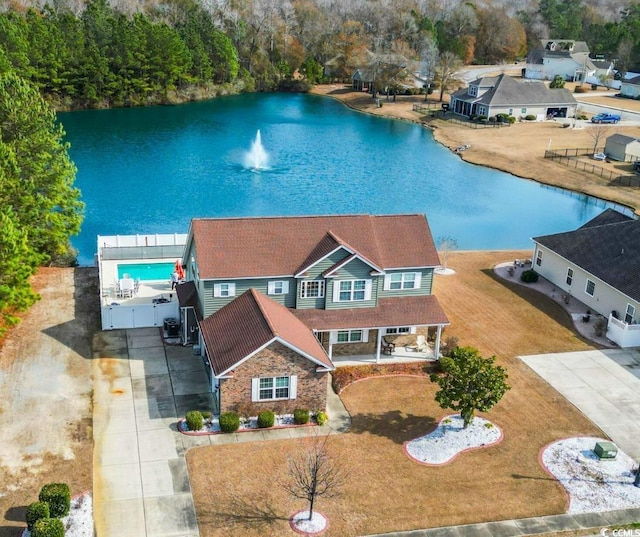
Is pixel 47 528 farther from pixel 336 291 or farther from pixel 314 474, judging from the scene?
pixel 336 291

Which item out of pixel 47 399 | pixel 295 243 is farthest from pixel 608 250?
pixel 47 399

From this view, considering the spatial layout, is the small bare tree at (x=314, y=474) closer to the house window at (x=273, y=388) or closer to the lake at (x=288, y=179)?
the house window at (x=273, y=388)

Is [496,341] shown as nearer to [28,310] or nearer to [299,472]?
[299,472]

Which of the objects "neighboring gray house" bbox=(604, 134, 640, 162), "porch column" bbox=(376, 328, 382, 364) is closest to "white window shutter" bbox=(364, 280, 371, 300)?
"porch column" bbox=(376, 328, 382, 364)

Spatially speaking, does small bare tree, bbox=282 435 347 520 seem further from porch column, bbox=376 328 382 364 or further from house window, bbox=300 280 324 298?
house window, bbox=300 280 324 298

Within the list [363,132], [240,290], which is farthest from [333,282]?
[363,132]

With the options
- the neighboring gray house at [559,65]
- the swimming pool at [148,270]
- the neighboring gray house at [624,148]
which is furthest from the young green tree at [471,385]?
the neighboring gray house at [559,65]
